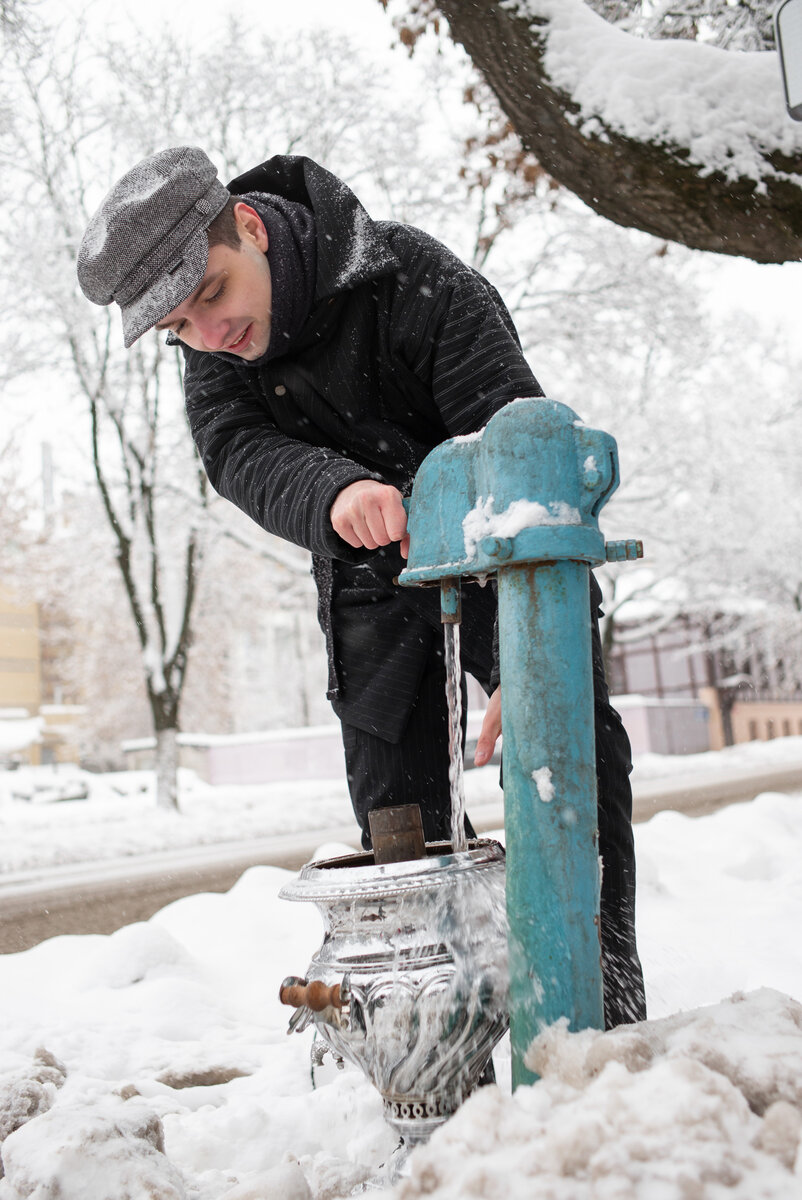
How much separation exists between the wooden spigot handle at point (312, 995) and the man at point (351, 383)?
48 centimetres

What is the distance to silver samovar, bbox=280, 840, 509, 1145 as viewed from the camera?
1284mm

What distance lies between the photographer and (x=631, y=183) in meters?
3.37

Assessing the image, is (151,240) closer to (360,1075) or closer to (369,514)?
(369,514)

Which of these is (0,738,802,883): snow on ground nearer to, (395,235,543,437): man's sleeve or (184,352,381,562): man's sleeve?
(184,352,381,562): man's sleeve

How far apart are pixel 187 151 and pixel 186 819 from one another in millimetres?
9168

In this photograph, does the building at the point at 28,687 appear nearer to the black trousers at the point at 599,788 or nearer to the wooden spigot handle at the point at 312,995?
the black trousers at the point at 599,788

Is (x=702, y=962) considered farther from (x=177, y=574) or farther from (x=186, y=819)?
(x=177, y=574)

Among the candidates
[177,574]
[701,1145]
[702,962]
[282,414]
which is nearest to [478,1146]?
[701,1145]

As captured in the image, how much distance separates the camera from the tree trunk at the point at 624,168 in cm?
320

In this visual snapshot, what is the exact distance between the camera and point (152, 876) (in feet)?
20.1

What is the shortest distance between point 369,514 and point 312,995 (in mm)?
689

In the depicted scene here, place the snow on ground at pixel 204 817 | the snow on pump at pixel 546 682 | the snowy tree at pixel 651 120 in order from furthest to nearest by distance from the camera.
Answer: the snow on ground at pixel 204 817, the snowy tree at pixel 651 120, the snow on pump at pixel 546 682

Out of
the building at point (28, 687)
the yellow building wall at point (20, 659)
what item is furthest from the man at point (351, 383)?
the yellow building wall at point (20, 659)

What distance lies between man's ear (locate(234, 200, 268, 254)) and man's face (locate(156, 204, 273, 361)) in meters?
0.01
